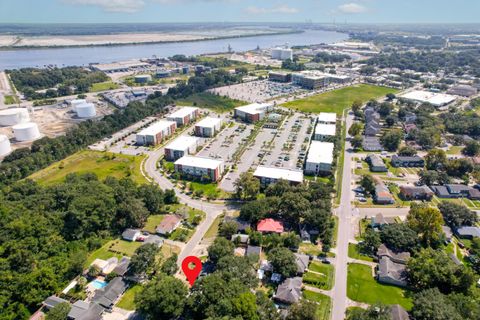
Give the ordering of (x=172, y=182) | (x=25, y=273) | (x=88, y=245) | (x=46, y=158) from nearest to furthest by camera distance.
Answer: (x=25, y=273)
(x=88, y=245)
(x=172, y=182)
(x=46, y=158)


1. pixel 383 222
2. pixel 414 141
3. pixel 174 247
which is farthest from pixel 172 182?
pixel 414 141

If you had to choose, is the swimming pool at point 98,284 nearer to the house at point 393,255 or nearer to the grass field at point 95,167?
the grass field at point 95,167

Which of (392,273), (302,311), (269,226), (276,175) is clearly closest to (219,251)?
(269,226)

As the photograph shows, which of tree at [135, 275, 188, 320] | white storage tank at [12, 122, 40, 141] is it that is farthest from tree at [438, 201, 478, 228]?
white storage tank at [12, 122, 40, 141]

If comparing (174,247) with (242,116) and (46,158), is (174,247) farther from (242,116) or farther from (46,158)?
(242,116)

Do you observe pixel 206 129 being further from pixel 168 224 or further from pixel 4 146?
pixel 4 146

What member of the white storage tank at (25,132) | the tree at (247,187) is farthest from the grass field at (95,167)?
the tree at (247,187)
